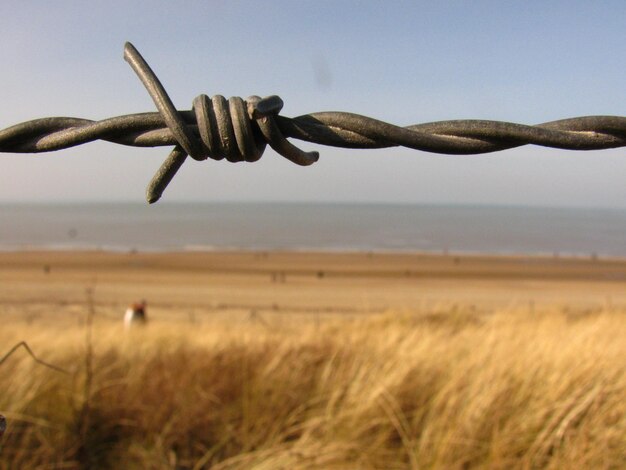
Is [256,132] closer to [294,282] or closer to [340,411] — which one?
[340,411]

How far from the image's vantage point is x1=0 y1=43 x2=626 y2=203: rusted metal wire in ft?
2.86

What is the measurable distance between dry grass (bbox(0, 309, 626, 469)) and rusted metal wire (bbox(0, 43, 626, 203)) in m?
1.64

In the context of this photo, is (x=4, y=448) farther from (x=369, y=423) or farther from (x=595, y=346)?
(x=595, y=346)

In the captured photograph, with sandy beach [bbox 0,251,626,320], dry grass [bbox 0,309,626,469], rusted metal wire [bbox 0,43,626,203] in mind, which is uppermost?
rusted metal wire [bbox 0,43,626,203]

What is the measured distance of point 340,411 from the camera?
2.66m

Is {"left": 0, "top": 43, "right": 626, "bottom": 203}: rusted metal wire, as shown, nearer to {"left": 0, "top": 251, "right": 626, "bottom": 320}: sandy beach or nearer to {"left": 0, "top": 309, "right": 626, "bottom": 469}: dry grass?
{"left": 0, "top": 309, "right": 626, "bottom": 469}: dry grass

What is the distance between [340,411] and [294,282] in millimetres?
19771

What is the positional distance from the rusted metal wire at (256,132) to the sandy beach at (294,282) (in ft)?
44.1

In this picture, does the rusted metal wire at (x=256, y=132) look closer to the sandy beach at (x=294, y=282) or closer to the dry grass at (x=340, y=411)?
the dry grass at (x=340, y=411)

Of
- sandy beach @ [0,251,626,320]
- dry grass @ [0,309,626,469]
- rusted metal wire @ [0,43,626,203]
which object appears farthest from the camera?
sandy beach @ [0,251,626,320]

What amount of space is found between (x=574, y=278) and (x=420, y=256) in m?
8.61

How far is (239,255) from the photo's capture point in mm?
30625

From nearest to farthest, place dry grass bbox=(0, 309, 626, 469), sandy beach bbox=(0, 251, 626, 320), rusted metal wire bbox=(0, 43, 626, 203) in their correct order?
rusted metal wire bbox=(0, 43, 626, 203) < dry grass bbox=(0, 309, 626, 469) < sandy beach bbox=(0, 251, 626, 320)

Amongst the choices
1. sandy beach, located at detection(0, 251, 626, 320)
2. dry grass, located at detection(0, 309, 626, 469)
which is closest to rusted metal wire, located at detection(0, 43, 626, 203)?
dry grass, located at detection(0, 309, 626, 469)
